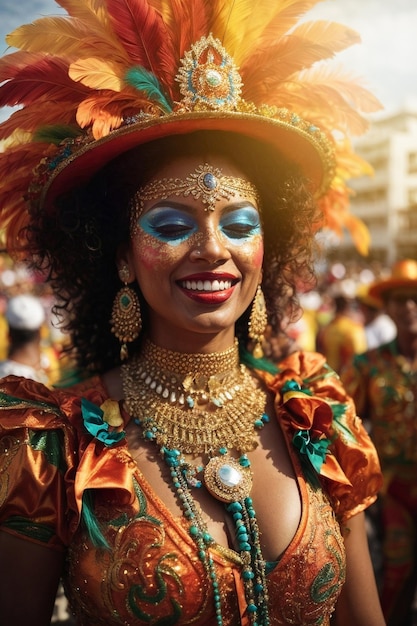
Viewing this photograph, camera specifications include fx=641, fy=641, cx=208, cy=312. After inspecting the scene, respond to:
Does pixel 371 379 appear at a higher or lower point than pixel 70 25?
lower

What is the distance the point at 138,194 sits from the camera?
2.06m

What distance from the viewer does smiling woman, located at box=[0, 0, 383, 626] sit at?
1.79 metres

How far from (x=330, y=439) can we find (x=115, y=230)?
40.6 inches

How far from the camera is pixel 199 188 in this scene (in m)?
1.96

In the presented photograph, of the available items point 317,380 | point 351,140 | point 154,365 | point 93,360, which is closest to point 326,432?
point 317,380

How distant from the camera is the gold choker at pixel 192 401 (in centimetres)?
204

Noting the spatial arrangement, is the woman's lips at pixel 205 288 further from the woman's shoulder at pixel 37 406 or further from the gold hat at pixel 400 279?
the gold hat at pixel 400 279

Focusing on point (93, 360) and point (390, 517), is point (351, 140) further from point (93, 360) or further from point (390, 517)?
point (390, 517)

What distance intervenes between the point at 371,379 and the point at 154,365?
2673 mm

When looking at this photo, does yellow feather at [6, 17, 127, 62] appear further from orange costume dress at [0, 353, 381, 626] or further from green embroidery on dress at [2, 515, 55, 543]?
green embroidery on dress at [2, 515, 55, 543]

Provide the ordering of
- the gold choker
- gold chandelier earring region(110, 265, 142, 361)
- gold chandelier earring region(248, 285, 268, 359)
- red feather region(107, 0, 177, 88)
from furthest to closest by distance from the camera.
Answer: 1. gold chandelier earring region(248, 285, 268, 359)
2. gold chandelier earring region(110, 265, 142, 361)
3. the gold choker
4. red feather region(107, 0, 177, 88)

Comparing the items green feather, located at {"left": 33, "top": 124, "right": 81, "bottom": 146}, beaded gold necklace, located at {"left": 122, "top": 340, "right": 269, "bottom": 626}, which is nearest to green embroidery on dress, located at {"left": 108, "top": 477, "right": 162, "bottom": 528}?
beaded gold necklace, located at {"left": 122, "top": 340, "right": 269, "bottom": 626}

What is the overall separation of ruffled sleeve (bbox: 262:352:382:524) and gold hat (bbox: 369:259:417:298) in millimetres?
2632

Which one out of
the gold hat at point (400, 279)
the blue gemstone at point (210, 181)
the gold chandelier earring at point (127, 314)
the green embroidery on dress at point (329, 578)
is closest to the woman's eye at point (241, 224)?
the blue gemstone at point (210, 181)
